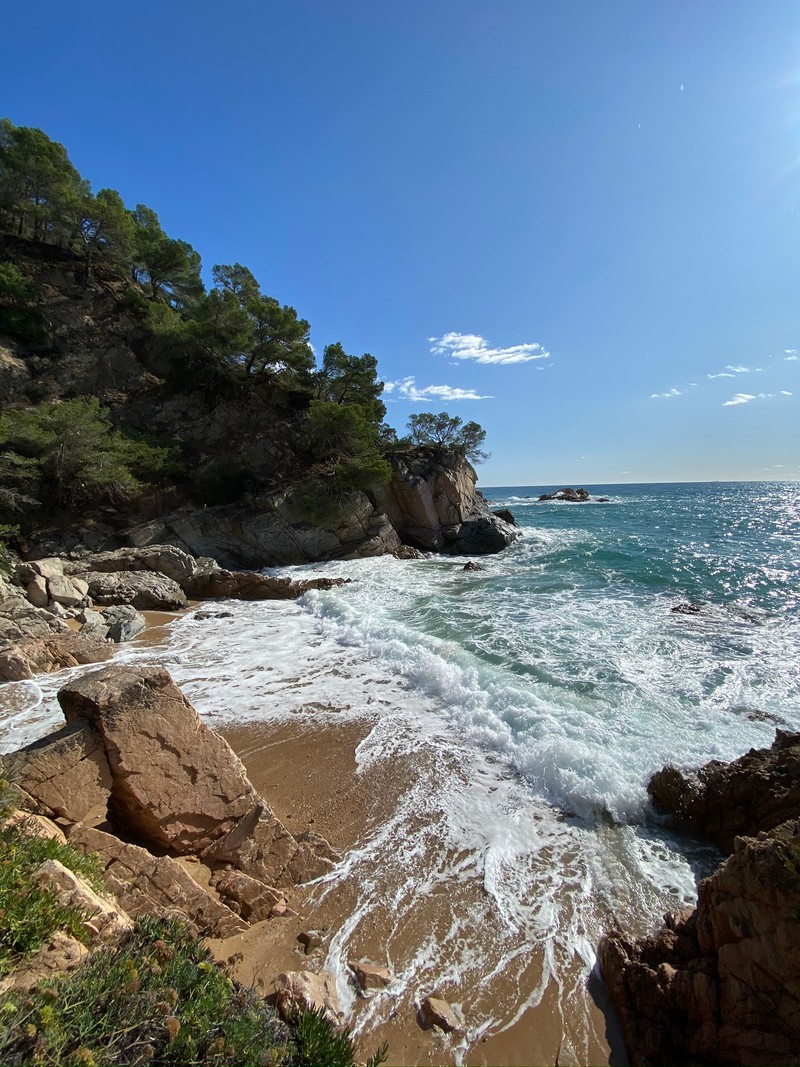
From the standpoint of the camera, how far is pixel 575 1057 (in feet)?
10.9

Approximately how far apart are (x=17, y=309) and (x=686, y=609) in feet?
135

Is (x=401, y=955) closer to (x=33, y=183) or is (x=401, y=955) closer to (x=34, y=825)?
(x=34, y=825)

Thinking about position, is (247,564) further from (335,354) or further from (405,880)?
(405,880)

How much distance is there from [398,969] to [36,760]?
3.93 meters

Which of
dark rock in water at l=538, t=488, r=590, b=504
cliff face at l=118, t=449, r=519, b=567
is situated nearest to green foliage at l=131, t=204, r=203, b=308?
cliff face at l=118, t=449, r=519, b=567

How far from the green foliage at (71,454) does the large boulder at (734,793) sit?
24.4 meters

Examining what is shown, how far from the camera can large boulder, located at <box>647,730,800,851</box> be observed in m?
5.24

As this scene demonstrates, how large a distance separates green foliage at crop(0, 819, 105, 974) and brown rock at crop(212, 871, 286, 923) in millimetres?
1373

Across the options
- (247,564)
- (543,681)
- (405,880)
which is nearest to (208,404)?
(247,564)

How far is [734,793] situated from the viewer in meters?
5.59

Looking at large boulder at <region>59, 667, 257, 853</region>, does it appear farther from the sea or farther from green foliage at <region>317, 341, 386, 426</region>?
green foliage at <region>317, 341, 386, 426</region>

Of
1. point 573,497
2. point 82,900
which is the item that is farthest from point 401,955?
point 573,497

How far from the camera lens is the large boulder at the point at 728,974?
3092mm

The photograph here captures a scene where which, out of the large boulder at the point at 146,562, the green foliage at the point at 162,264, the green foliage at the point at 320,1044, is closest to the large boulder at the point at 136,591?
the large boulder at the point at 146,562
